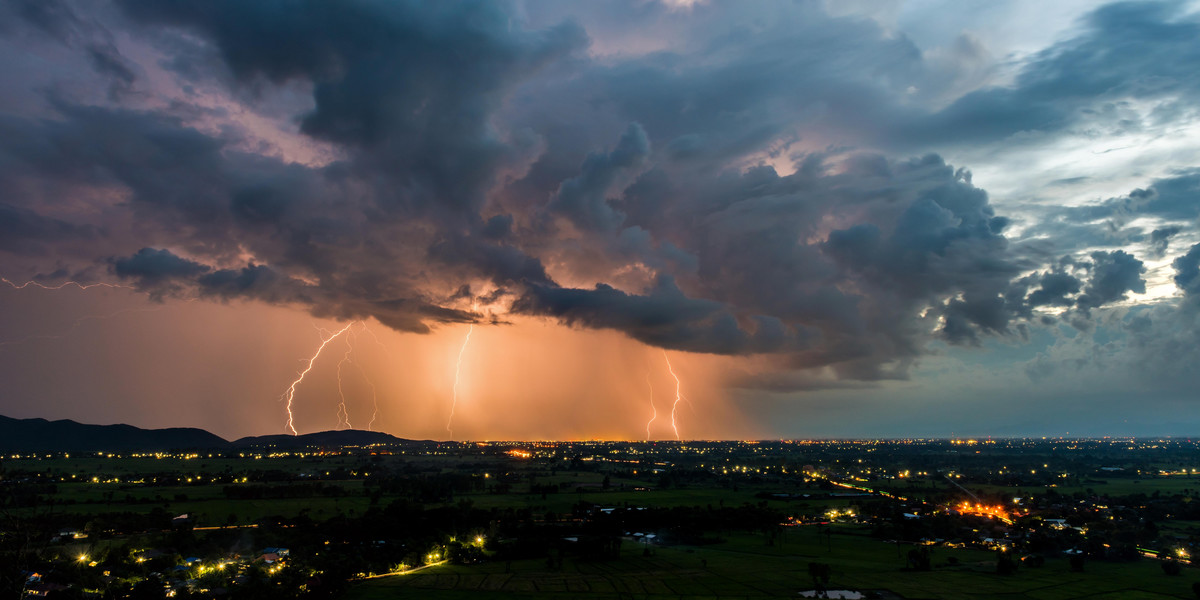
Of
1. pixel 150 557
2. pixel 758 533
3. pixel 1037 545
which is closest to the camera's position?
pixel 150 557

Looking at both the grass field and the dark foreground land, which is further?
the dark foreground land

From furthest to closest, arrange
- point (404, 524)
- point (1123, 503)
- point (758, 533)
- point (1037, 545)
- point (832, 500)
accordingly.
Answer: point (832, 500)
point (1123, 503)
point (758, 533)
point (404, 524)
point (1037, 545)

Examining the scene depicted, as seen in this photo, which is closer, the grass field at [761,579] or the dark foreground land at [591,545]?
the grass field at [761,579]

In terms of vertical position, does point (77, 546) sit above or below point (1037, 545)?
above

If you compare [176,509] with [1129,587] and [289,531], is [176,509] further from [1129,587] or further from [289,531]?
[1129,587]

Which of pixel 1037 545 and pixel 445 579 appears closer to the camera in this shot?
pixel 445 579

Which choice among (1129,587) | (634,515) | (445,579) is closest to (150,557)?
(445,579)

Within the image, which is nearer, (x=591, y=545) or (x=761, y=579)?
(x=761, y=579)

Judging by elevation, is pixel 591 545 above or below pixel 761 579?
above
